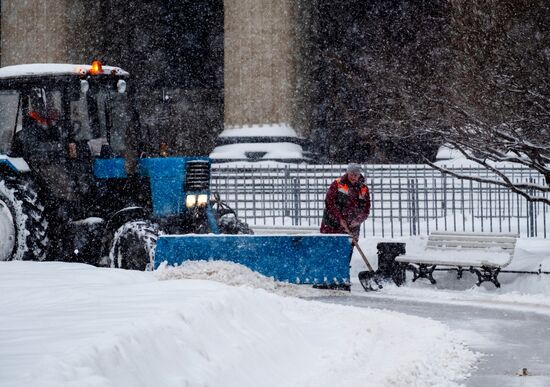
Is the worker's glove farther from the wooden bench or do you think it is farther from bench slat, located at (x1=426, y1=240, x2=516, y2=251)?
bench slat, located at (x1=426, y1=240, x2=516, y2=251)

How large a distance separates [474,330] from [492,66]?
7.33 m

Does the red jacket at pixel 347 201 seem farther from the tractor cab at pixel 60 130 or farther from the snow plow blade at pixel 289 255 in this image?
the tractor cab at pixel 60 130

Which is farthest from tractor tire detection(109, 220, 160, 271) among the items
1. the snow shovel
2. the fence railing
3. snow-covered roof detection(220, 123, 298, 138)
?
snow-covered roof detection(220, 123, 298, 138)

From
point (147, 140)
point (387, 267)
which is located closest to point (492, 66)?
point (387, 267)

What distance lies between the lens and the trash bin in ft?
46.9

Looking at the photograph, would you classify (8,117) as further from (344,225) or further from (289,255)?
(344,225)

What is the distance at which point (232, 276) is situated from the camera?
39.6 ft

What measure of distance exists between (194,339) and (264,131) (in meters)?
19.5

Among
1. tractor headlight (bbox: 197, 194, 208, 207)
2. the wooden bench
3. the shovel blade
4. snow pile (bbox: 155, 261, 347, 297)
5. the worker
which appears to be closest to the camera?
snow pile (bbox: 155, 261, 347, 297)

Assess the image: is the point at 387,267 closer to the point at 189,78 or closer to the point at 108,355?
the point at 108,355

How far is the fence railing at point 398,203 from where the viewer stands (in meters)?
20.1

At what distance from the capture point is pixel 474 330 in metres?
10.1

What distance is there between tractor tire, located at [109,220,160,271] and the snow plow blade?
1.86 feet

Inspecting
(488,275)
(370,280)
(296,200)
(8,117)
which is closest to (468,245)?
(488,275)
